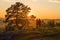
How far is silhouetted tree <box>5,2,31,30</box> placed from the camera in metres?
1.87

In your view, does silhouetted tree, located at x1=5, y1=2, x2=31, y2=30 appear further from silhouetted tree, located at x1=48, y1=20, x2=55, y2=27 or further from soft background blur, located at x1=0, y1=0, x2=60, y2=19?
silhouetted tree, located at x1=48, y1=20, x2=55, y2=27

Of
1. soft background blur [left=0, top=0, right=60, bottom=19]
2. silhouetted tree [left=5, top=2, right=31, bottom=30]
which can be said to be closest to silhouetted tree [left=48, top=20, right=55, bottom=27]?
soft background blur [left=0, top=0, right=60, bottom=19]

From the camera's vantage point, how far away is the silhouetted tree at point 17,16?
1872 millimetres

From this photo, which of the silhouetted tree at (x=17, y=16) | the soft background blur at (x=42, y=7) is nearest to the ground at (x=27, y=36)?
the silhouetted tree at (x=17, y=16)

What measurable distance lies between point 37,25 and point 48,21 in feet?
0.47

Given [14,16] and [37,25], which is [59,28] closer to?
[37,25]

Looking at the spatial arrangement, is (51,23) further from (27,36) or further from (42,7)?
(27,36)

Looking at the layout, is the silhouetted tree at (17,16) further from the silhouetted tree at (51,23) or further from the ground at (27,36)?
the silhouetted tree at (51,23)

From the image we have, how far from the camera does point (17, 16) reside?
6.21 feet

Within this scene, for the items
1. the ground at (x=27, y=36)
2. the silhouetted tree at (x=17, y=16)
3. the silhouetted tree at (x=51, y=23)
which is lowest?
the ground at (x=27, y=36)

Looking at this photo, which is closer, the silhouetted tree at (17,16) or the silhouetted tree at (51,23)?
the silhouetted tree at (17,16)

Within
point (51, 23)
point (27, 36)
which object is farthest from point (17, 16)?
point (51, 23)

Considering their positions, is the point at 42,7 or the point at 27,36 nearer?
the point at 27,36

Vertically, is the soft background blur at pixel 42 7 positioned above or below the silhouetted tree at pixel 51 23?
above
